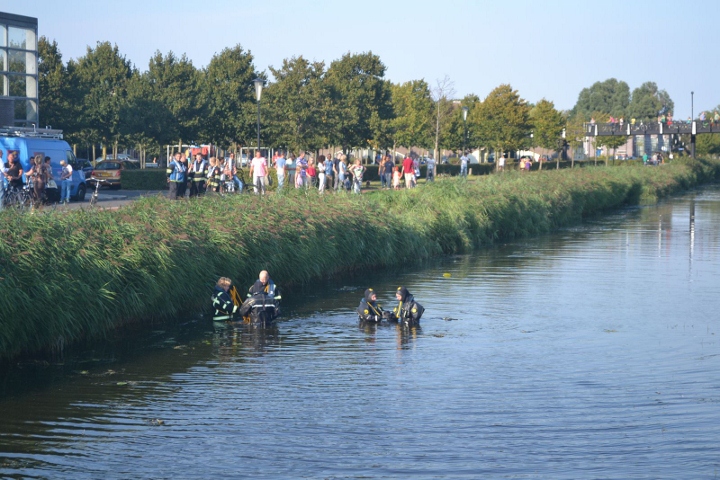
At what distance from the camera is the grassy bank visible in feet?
42.5

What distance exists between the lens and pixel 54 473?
334 inches

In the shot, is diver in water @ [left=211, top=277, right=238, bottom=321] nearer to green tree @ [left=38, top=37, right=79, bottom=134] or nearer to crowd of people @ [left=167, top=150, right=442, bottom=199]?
crowd of people @ [left=167, top=150, right=442, bottom=199]

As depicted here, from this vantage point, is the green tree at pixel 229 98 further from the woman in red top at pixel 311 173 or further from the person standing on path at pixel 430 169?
the woman in red top at pixel 311 173

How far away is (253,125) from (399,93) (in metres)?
27.2

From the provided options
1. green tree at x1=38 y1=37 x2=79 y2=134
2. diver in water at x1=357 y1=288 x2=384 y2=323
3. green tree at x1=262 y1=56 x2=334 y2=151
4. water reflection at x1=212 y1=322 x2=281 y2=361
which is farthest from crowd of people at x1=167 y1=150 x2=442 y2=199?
green tree at x1=38 y1=37 x2=79 y2=134

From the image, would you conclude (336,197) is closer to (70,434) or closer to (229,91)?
(70,434)

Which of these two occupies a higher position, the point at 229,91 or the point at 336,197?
the point at 229,91

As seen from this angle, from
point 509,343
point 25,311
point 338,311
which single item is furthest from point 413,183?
point 25,311

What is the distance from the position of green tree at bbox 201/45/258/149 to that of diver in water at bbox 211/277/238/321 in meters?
41.1

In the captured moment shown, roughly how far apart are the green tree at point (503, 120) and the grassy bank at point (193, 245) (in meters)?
40.0

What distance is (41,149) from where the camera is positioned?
98.4 ft

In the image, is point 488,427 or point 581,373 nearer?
point 488,427

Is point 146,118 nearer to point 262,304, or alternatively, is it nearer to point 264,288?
point 264,288

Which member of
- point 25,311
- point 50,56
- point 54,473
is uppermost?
point 50,56
